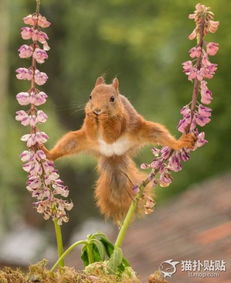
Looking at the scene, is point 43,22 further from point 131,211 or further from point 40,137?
point 131,211

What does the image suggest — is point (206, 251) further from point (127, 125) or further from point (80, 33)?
point (80, 33)

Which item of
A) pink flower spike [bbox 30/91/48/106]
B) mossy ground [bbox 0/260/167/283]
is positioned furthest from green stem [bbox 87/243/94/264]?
pink flower spike [bbox 30/91/48/106]

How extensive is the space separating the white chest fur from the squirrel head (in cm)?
7

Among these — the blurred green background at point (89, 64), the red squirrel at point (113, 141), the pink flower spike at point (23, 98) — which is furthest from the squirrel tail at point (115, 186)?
the blurred green background at point (89, 64)

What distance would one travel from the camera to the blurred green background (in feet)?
27.0

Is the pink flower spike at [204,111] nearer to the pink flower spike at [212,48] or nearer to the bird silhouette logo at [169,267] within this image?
the pink flower spike at [212,48]

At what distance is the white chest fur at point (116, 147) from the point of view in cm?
195

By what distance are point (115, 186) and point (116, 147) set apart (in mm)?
88

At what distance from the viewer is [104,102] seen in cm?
190

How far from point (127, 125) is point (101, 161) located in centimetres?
12

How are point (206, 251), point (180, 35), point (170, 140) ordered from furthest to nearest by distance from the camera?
point (180, 35) → point (206, 251) → point (170, 140)

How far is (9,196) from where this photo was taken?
13438 millimetres

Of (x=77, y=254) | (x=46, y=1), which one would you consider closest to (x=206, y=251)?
(x=77, y=254)

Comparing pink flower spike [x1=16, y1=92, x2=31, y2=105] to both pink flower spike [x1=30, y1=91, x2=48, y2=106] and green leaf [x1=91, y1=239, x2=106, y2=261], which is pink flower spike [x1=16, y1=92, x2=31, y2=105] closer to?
pink flower spike [x1=30, y1=91, x2=48, y2=106]
